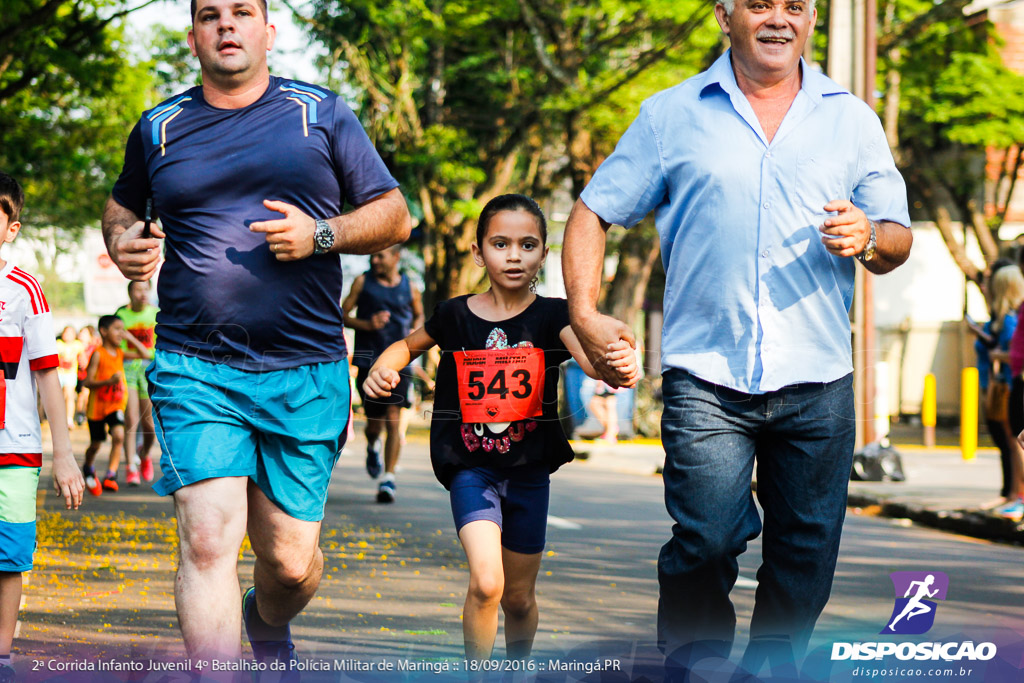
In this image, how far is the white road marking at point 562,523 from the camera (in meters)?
9.92

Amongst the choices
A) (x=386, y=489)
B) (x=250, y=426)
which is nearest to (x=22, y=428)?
(x=250, y=426)

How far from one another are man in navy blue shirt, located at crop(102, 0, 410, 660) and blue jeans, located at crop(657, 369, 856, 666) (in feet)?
3.68

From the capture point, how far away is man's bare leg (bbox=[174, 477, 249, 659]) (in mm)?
3850

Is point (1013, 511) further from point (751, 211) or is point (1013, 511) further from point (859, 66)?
point (751, 211)

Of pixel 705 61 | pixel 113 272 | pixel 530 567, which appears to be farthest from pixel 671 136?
pixel 113 272

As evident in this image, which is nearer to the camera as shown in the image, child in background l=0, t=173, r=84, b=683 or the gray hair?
the gray hair

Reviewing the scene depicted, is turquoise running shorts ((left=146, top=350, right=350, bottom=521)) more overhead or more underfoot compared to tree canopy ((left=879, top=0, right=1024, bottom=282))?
more underfoot

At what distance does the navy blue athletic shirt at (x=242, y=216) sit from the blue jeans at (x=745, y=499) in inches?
46.3

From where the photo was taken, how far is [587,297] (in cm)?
389

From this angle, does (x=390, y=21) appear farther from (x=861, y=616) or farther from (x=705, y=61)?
(x=861, y=616)

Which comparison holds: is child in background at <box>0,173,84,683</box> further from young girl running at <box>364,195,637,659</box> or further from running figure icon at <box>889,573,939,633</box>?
running figure icon at <box>889,573,939,633</box>

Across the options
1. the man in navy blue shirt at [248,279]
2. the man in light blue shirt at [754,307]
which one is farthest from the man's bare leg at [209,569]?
the man in light blue shirt at [754,307]

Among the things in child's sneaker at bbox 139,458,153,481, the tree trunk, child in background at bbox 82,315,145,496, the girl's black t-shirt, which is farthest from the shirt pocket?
the tree trunk

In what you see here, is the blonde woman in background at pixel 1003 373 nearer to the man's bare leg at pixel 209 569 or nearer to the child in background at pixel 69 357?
the man's bare leg at pixel 209 569
